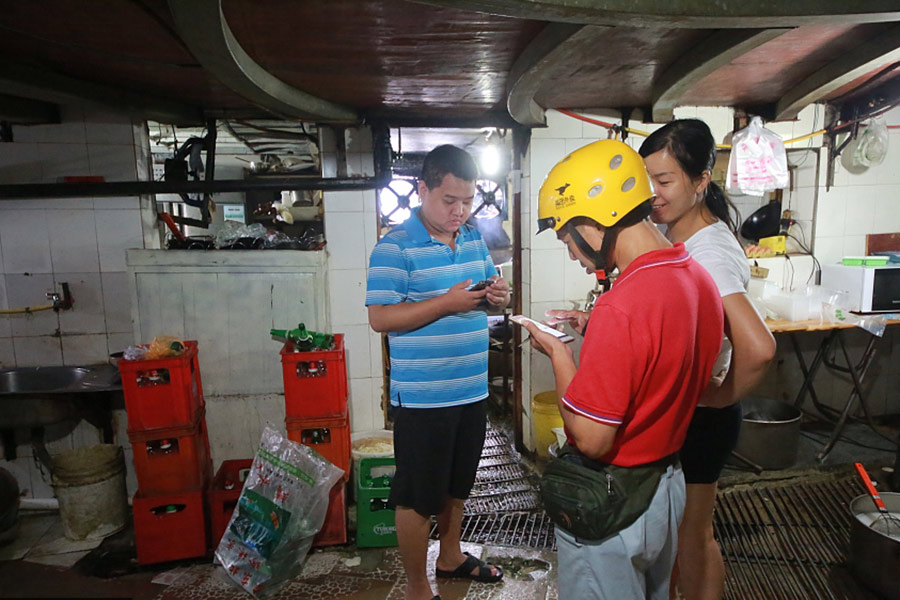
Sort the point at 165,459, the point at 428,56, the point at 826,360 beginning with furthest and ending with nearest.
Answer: the point at 826,360 → the point at 165,459 → the point at 428,56

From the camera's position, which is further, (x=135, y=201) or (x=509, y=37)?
(x=135, y=201)

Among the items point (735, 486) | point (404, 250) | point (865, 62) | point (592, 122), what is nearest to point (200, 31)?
point (404, 250)

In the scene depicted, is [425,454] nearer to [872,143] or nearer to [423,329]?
[423,329]

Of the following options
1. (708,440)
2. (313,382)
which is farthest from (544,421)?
(708,440)

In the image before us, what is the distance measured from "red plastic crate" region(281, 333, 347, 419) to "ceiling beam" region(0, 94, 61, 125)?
7.82ft

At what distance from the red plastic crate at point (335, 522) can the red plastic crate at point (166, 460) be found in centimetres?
84

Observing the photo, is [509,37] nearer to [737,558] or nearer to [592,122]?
[592,122]

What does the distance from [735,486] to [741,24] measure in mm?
3164

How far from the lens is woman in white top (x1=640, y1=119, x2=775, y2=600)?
1.86 m

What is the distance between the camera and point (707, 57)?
105 inches

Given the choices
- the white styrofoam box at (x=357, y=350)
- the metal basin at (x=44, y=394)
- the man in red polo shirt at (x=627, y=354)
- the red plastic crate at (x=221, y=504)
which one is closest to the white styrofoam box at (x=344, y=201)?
the white styrofoam box at (x=357, y=350)

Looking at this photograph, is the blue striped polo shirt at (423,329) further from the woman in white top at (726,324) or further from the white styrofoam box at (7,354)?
the white styrofoam box at (7,354)

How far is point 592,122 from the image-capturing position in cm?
393

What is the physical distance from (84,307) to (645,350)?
4080 mm
